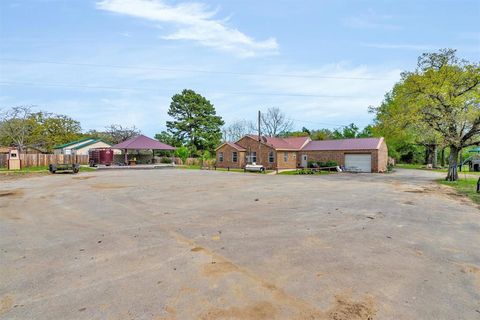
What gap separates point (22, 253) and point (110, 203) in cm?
513

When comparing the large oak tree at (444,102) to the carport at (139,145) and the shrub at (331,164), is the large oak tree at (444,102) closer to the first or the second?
the shrub at (331,164)

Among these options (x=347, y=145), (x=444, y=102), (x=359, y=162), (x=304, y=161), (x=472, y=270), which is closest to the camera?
(x=472, y=270)

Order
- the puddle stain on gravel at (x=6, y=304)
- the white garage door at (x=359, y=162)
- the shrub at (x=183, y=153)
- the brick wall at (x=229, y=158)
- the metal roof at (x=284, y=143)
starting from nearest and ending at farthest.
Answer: the puddle stain on gravel at (x=6, y=304) < the white garage door at (x=359, y=162) < the metal roof at (x=284, y=143) < the brick wall at (x=229, y=158) < the shrub at (x=183, y=153)

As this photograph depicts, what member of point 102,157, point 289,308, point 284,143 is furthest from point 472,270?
point 102,157

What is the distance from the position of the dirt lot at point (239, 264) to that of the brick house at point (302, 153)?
73.5 feet

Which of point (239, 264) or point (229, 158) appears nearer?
point (239, 264)

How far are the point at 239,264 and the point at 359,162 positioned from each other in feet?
96.3

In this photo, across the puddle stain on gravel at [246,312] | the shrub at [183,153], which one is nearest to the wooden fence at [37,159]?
the shrub at [183,153]

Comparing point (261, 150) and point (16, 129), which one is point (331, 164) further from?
point (16, 129)

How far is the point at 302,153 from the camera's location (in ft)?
115

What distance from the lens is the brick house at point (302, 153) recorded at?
98.9ft

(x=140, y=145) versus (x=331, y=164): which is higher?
(x=140, y=145)

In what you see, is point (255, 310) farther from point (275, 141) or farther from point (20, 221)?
point (275, 141)

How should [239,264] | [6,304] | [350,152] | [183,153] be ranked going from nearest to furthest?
[6,304]
[239,264]
[350,152]
[183,153]
